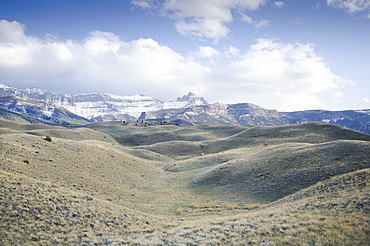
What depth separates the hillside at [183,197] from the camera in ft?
47.0

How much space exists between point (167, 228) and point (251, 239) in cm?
719

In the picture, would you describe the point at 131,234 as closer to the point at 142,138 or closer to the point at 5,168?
the point at 5,168

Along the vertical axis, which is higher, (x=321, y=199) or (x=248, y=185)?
(x=321, y=199)

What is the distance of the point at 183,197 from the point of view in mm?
33625

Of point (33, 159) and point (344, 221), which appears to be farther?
point (33, 159)

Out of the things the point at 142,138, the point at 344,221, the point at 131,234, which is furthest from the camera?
the point at 142,138

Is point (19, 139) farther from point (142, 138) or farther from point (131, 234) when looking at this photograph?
point (142, 138)

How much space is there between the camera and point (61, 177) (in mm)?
28609

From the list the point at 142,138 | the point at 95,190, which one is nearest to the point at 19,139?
the point at 95,190

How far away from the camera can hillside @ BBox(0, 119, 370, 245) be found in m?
14.3

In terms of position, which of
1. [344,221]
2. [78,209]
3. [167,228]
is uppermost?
[344,221]

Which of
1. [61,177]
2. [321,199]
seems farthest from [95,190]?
[321,199]

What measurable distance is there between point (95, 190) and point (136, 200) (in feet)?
17.4

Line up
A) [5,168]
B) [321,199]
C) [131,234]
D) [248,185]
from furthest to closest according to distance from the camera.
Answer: [248,185] → [5,168] → [321,199] → [131,234]
